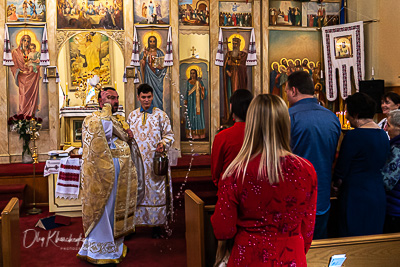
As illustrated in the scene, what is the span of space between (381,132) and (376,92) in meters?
6.79

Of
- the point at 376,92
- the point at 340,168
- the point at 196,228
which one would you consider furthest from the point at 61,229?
the point at 376,92

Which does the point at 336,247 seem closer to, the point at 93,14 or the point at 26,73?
the point at 26,73

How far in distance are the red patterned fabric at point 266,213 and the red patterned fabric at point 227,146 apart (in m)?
0.85

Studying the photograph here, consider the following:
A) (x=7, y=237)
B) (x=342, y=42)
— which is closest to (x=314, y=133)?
(x=7, y=237)

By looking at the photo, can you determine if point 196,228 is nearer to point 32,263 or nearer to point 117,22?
point 32,263

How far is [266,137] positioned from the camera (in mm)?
2068

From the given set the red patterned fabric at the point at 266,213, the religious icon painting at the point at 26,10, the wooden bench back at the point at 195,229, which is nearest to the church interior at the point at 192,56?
the religious icon painting at the point at 26,10

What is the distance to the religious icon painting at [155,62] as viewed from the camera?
10219 mm

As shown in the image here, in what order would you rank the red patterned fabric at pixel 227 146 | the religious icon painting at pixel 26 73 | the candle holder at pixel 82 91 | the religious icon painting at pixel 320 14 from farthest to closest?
1. the candle holder at pixel 82 91
2. the religious icon painting at pixel 320 14
3. the religious icon painting at pixel 26 73
4. the red patterned fabric at pixel 227 146

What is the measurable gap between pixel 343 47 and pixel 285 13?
1674 millimetres

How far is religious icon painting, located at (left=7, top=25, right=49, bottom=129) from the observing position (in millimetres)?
9672

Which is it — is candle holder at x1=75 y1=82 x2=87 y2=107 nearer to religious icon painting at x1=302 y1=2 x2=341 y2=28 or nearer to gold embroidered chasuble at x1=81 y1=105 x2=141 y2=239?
religious icon painting at x1=302 y1=2 x2=341 y2=28

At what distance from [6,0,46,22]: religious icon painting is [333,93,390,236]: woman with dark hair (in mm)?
8337

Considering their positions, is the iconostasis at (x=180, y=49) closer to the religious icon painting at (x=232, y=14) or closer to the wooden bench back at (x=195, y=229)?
the religious icon painting at (x=232, y=14)
